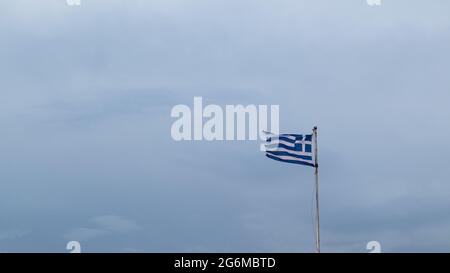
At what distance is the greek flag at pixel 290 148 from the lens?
127 feet

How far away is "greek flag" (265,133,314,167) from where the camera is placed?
127 ft

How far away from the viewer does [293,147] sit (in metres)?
39.0

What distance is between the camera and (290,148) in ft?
128
